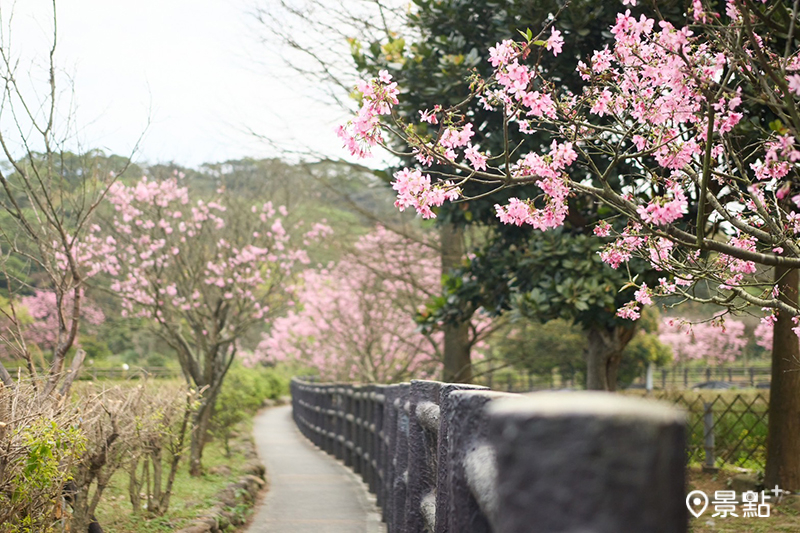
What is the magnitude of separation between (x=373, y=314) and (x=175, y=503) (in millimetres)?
11377

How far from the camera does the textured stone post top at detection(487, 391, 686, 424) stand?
3.12 feet

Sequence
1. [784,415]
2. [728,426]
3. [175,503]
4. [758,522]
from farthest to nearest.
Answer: [728,426]
[784,415]
[758,522]
[175,503]

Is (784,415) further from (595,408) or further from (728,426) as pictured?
(595,408)

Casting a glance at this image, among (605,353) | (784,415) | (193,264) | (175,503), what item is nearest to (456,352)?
(605,353)

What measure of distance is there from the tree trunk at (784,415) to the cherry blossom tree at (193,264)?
6.61 m

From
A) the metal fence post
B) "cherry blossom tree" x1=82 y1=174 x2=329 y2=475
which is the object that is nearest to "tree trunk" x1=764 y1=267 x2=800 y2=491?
the metal fence post

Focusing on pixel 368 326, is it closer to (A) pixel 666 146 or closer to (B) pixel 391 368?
(B) pixel 391 368

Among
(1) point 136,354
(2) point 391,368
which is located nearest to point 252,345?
(1) point 136,354

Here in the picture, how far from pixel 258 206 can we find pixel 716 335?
30.8 metres

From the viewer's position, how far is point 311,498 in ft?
29.0

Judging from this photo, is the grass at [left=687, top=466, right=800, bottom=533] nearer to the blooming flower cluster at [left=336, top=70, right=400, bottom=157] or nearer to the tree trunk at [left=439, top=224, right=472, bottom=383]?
the blooming flower cluster at [left=336, top=70, right=400, bottom=157]

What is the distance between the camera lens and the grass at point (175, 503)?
5969 mm

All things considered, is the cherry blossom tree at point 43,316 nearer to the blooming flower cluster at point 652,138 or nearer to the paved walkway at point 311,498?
the paved walkway at point 311,498

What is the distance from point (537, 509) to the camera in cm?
101
